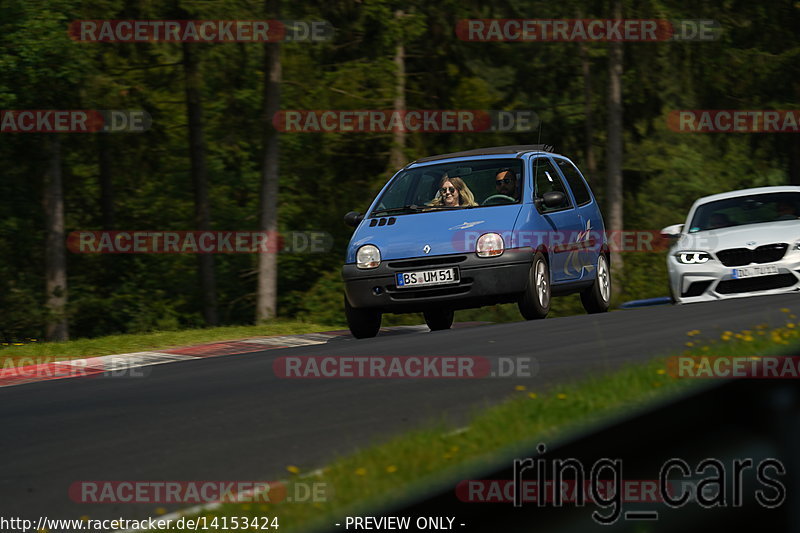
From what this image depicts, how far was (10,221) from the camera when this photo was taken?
30984mm

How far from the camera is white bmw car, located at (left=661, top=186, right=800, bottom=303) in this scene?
1281cm

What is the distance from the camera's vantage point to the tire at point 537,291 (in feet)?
38.4

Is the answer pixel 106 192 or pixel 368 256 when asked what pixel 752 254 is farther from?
pixel 106 192

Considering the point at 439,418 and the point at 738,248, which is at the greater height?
the point at 738,248

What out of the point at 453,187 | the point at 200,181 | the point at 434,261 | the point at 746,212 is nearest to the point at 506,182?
the point at 453,187

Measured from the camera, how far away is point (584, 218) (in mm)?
13688

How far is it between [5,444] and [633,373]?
3919mm

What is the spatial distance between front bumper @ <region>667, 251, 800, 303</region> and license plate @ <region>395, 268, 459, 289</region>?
342 cm

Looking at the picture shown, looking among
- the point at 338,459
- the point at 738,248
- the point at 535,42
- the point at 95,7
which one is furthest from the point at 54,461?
the point at 535,42

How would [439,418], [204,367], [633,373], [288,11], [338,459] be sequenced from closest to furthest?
1. [338,459]
2. [439,418]
3. [633,373]
4. [204,367]
5. [288,11]

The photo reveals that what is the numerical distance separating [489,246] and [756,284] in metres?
3.57

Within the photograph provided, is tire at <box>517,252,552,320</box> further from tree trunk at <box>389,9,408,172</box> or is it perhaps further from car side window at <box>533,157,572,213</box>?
tree trunk at <box>389,9,408,172</box>

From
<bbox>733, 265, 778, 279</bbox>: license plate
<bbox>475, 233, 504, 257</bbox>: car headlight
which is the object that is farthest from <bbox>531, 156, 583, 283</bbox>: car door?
<bbox>733, 265, 778, 279</bbox>: license plate

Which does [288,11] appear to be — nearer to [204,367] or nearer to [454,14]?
[454,14]
